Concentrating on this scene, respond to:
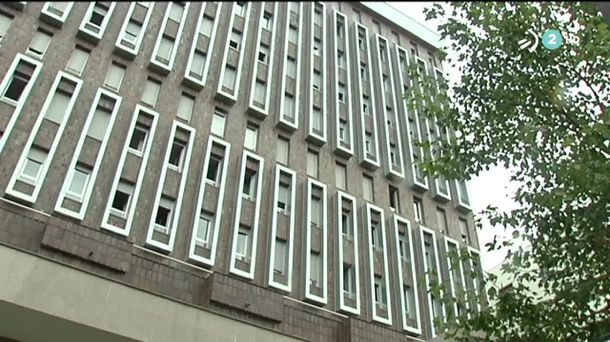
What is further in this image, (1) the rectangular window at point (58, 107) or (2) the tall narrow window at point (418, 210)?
(2) the tall narrow window at point (418, 210)

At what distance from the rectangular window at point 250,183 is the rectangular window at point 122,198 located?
12.4ft

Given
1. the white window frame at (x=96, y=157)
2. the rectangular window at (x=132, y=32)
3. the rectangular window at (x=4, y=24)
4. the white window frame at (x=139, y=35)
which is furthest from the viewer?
the rectangular window at (x=132, y=32)

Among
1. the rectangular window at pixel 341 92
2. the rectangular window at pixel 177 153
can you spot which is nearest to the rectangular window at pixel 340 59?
the rectangular window at pixel 341 92

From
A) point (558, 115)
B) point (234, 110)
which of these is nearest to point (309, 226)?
point (234, 110)

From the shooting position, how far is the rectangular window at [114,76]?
1700cm

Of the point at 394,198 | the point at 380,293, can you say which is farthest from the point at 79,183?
the point at 394,198

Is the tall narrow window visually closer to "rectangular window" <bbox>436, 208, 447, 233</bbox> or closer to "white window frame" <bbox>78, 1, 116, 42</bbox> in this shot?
"rectangular window" <bbox>436, 208, 447, 233</bbox>

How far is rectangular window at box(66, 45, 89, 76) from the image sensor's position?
1656cm

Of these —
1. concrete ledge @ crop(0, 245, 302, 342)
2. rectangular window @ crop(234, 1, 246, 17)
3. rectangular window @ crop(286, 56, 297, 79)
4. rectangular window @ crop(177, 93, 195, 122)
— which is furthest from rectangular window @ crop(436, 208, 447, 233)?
concrete ledge @ crop(0, 245, 302, 342)

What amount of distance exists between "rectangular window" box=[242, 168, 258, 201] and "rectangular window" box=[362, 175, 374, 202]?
16.4ft

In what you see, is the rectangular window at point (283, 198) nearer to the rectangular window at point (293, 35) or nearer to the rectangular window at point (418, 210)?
the rectangular window at point (418, 210)

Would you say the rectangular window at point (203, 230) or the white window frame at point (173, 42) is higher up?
the white window frame at point (173, 42)

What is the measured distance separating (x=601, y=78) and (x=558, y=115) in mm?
866

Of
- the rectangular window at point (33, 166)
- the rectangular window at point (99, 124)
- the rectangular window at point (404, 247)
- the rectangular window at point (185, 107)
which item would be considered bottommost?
the rectangular window at point (33, 166)
